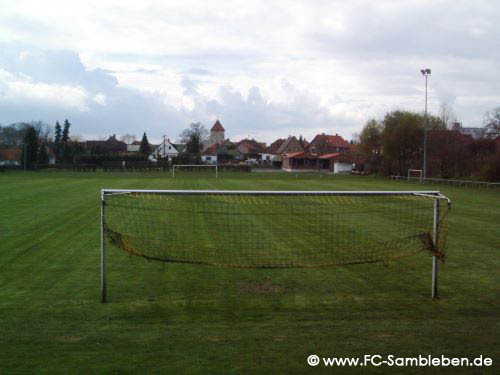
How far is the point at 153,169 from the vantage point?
2758 inches

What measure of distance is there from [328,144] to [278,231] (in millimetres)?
102678

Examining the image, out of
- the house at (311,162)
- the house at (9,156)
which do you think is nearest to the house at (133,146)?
the house at (9,156)

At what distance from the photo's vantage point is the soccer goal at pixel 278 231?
8383 mm

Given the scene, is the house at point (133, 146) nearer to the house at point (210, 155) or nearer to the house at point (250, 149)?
the house at point (210, 155)

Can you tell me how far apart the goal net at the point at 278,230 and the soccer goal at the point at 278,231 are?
0.05ft

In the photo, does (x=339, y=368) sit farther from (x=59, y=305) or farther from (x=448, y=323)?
(x=59, y=305)

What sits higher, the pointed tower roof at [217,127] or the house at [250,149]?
the pointed tower roof at [217,127]

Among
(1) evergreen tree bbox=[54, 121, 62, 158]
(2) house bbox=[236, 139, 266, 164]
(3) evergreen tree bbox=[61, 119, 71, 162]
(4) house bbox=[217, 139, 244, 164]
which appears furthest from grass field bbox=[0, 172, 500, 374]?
(2) house bbox=[236, 139, 266, 164]

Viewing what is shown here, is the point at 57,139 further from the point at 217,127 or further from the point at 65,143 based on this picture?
the point at 217,127

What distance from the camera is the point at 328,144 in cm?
11594

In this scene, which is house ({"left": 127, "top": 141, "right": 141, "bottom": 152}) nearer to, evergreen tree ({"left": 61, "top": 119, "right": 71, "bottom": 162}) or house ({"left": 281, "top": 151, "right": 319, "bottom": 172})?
evergreen tree ({"left": 61, "top": 119, "right": 71, "bottom": 162})

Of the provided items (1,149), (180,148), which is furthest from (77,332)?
(180,148)

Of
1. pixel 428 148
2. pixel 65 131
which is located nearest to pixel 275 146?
pixel 65 131

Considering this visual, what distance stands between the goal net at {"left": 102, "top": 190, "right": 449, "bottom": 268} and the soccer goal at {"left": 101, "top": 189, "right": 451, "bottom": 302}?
2 centimetres
